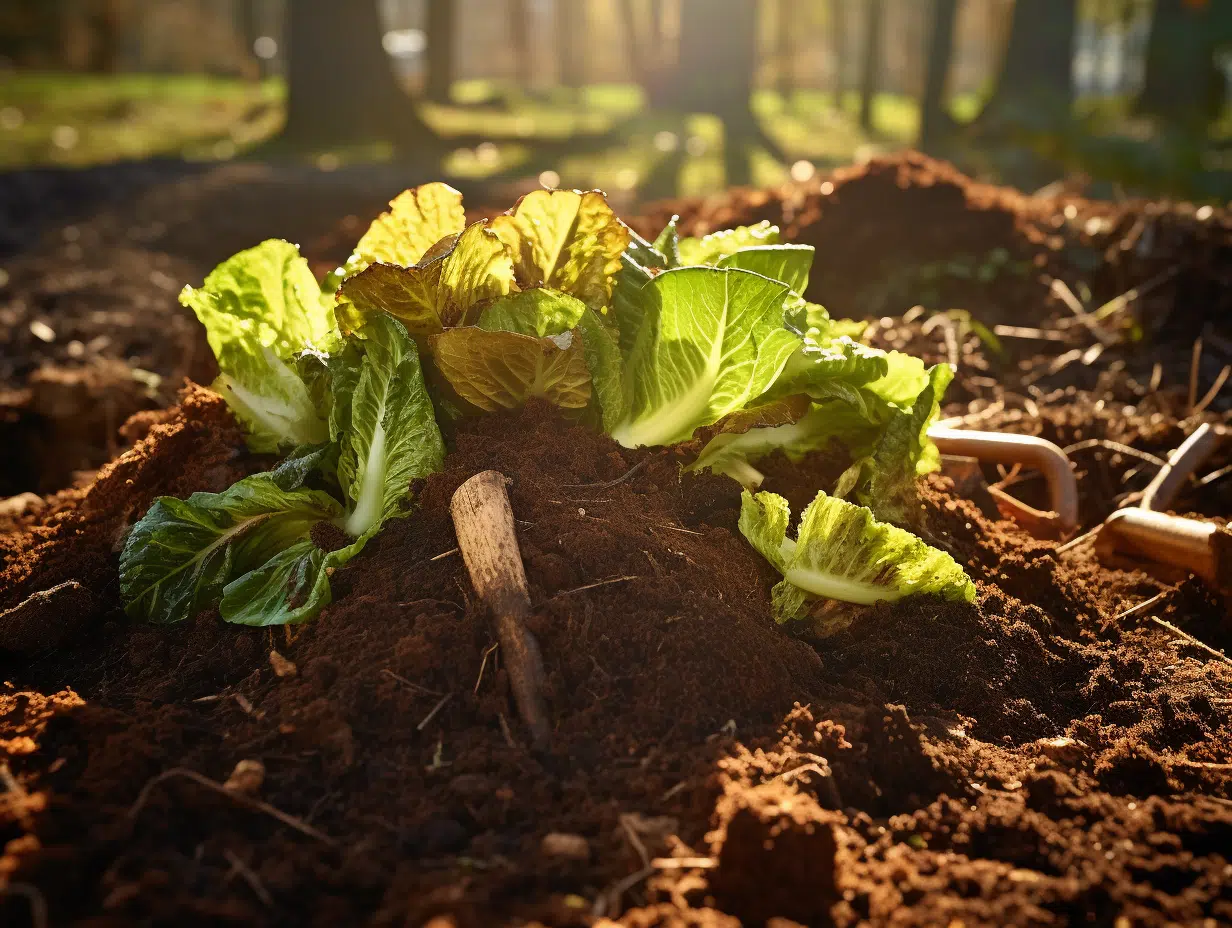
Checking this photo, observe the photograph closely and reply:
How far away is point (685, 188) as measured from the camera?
1202cm

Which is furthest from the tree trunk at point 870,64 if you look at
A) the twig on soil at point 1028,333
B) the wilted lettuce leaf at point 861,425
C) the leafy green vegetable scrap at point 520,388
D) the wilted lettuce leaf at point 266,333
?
the wilted lettuce leaf at point 266,333

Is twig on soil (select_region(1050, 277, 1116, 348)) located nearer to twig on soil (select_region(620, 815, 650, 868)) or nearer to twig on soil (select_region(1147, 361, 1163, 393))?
twig on soil (select_region(1147, 361, 1163, 393))

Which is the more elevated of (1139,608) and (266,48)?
(266,48)

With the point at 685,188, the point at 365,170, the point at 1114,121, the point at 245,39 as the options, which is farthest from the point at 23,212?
the point at 245,39

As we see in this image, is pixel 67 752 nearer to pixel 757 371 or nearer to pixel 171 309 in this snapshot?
pixel 757 371

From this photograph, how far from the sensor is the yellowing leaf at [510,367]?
252cm

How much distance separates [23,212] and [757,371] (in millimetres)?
9037

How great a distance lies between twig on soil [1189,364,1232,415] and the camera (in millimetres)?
4521

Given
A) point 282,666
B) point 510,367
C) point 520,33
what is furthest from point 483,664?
point 520,33

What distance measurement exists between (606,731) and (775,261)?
149 centimetres

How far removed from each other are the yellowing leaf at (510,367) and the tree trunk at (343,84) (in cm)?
1188

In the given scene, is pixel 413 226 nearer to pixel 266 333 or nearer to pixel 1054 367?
pixel 266 333

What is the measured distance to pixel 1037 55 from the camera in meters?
15.2

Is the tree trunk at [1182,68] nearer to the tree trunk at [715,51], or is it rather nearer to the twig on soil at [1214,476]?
the tree trunk at [715,51]
